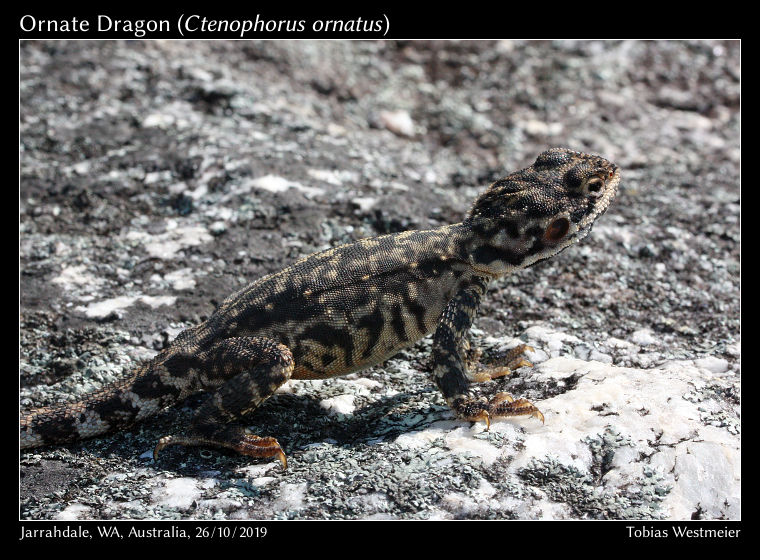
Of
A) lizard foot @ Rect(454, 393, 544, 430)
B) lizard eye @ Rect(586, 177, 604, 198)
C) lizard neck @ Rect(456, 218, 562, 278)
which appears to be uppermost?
lizard eye @ Rect(586, 177, 604, 198)

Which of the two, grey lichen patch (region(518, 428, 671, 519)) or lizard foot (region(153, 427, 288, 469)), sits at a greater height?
lizard foot (region(153, 427, 288, 469))

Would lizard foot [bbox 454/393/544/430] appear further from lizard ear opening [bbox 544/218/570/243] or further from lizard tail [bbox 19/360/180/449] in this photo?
lizard tail [bbox 19/360/180/449]

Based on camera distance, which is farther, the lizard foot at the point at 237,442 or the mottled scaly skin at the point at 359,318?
the mottled scaly skin at the point at 359,318

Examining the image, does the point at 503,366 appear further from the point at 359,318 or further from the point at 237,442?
the point at 237,442

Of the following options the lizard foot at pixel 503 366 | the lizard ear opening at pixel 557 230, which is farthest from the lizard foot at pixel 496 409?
the lizard ear opening at pixel 557 230

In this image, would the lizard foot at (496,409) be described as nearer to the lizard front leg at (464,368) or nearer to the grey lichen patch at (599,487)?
the lizard front leg at (464,368)

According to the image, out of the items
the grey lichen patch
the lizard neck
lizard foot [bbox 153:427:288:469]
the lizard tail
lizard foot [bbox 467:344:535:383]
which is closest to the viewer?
the grey lichen patch

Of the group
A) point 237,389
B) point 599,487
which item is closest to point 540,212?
point 599,487

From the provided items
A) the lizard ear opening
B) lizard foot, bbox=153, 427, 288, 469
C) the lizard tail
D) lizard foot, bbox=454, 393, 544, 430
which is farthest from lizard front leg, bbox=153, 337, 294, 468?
the lizard ear opening
